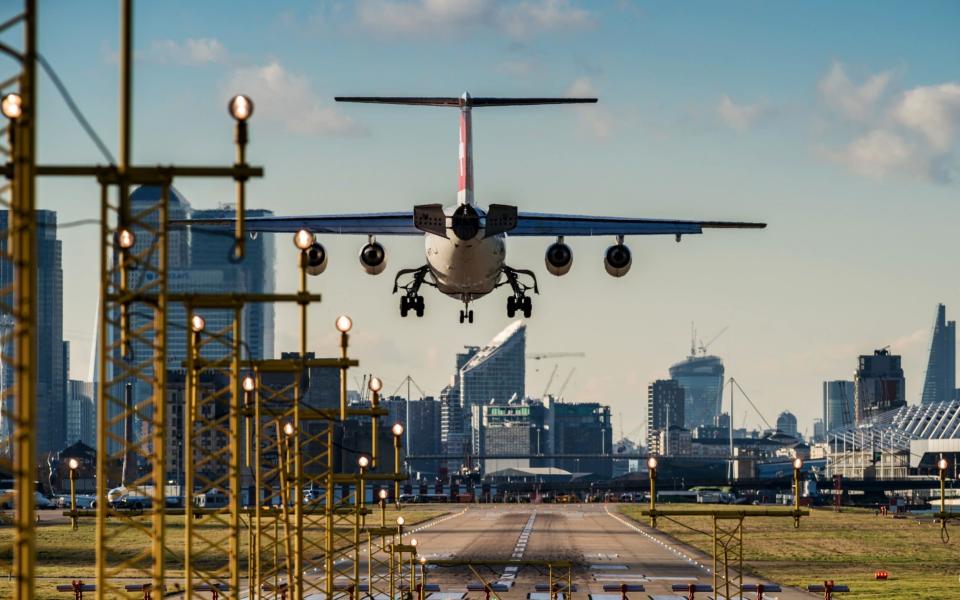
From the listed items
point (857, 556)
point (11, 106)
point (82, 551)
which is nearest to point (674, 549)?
point (857, 556)

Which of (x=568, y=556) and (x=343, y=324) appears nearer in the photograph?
(x=343, y=324)

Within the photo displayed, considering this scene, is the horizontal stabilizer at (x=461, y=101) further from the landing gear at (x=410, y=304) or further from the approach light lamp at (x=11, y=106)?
the approach light lamp at (x=11, y=106)

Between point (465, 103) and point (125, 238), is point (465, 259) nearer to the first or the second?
point (465, 103)

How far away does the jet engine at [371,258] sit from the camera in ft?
295

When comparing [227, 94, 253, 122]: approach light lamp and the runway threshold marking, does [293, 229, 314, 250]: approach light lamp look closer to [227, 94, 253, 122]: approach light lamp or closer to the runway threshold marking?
[227, 94, 253, 122]: approach light lamp

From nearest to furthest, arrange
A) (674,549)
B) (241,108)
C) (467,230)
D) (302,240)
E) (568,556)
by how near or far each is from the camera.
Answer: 1. (241,108)
2. (302,240)
3. (467,230)
4. (568,556)
5. (674,549)

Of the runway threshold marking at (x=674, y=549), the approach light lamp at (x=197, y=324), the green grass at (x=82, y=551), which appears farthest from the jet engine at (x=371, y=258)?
the approach light lamp at (x=197, y=324)

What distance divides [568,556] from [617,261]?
51336mm

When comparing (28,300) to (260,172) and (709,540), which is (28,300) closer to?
(260,172)

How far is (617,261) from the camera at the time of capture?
3487 inches

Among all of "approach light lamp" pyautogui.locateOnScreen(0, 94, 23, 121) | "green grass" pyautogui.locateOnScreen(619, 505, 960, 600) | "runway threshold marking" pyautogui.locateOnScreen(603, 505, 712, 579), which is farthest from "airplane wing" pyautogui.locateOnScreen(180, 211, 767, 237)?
"approach light lamp" pyautogui.locateOnScreen(0, 94, 23, 121)

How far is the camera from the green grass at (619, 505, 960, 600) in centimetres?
10588

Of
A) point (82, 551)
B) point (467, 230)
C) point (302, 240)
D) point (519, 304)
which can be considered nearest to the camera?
point (302, 240)

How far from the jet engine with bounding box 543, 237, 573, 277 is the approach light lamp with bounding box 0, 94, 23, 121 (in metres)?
63.0
